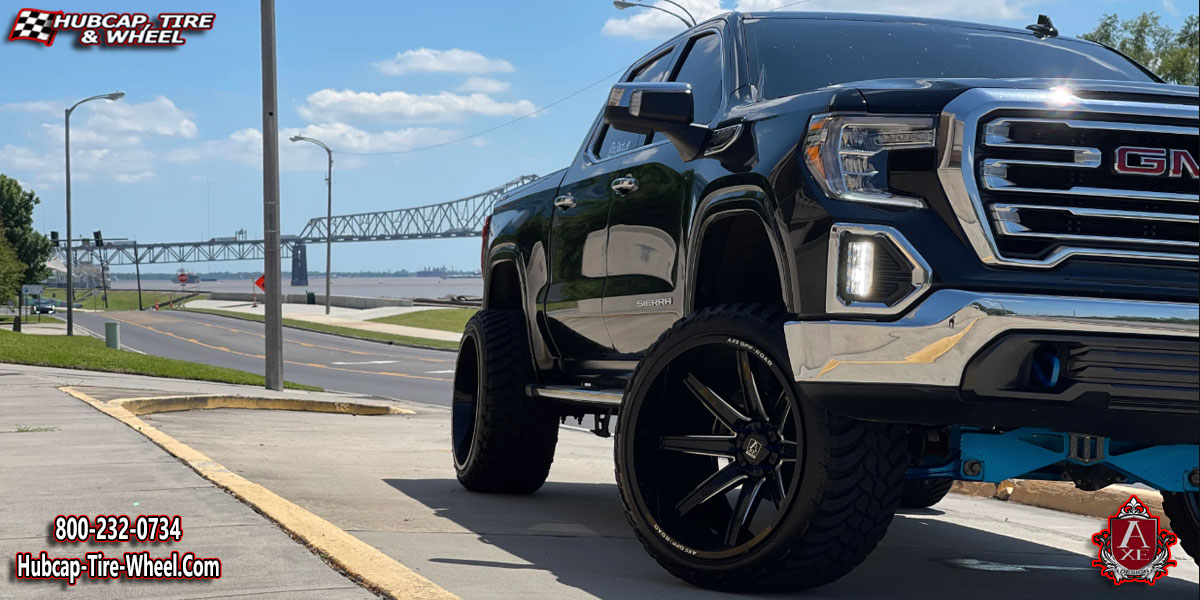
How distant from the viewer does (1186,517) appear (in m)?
4.69

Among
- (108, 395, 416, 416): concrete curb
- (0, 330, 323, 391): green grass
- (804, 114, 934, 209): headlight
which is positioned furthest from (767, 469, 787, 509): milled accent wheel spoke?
(0, 330, 323, 391): green grass

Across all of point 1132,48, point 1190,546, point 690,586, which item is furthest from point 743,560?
point 1132,48

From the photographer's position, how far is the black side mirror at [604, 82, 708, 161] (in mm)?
4582

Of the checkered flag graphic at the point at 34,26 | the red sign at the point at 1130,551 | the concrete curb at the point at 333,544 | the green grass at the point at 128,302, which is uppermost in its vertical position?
the checkered flag graphic at the point at 34,26

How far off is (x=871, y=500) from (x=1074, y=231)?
0.95m

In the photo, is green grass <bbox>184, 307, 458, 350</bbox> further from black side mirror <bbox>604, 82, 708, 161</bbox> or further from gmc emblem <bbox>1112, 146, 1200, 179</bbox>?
gmc emblem <bbox>1112, 146, 1200, 179</bbox>

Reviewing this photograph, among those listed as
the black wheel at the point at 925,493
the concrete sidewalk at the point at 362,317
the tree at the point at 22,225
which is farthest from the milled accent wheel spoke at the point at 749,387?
the tree at the point at 22,225

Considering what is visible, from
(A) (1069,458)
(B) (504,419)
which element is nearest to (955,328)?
(A) (1069,458)

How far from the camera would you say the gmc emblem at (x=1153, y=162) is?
11.5ft

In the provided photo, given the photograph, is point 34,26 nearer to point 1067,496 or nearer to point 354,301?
point 1067,496

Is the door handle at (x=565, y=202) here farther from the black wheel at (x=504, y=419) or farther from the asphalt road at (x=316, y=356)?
the asphalt road at (x=316, y=356)

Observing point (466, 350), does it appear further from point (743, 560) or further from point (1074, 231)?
point (1074, 231)

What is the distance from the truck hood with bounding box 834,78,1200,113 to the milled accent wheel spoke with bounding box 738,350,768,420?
0.87m

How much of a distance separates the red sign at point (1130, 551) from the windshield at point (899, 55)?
5.91 ft
